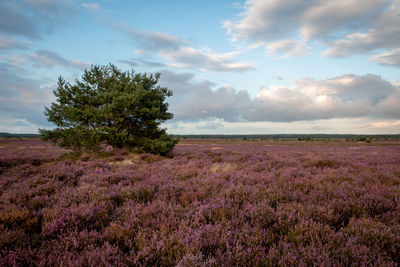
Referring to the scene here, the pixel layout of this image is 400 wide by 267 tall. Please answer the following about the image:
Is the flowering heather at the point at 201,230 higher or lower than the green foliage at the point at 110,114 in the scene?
lower

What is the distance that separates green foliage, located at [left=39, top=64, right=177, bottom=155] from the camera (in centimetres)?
1326

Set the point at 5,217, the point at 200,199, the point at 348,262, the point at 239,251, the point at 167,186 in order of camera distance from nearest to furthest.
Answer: the point at 348,262 < the point at 239,251 < the point at 5,217 < the point at 200,199 < the point at 167,186

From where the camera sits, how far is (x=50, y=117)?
14.2m

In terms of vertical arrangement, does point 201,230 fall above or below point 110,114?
below

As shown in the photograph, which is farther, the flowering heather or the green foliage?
the green foliage

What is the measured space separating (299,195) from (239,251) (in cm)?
296

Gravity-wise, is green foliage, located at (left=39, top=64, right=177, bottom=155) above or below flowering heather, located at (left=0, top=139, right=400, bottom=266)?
above

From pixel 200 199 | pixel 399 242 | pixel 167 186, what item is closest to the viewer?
pixel 399 242

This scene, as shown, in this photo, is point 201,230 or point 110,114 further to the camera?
point 110,114

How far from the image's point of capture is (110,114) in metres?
12.9

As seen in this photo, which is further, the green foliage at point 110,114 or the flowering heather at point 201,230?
the green foliage at point 110,114

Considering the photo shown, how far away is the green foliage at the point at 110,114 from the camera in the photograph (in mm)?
13258

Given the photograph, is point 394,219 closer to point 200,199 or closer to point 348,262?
point 348,262

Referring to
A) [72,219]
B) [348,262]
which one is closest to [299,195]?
[348,262]
